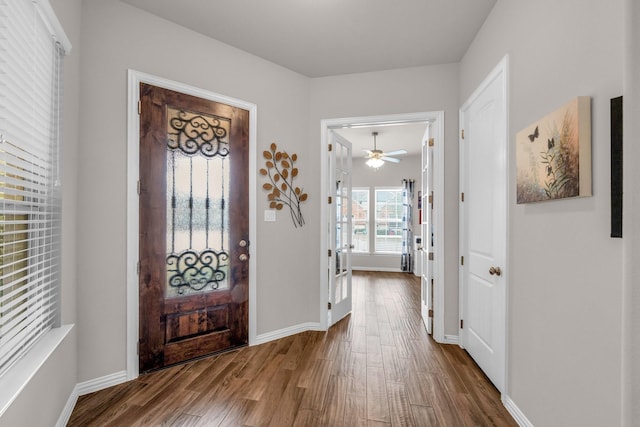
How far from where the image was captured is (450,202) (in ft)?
10.3

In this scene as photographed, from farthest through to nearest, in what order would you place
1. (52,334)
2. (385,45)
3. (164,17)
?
(385,45) < (164,17) < (52,334)

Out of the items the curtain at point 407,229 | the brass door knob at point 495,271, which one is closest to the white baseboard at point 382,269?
the curtain at point 407,229

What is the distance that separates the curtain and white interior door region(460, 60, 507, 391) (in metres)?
4.30

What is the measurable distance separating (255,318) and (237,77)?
2.30 m

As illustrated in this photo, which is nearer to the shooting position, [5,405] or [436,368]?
[5,405]

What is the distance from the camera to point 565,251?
4.84 feet

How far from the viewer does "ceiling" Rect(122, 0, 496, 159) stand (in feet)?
7.73

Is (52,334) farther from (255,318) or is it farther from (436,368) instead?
(436,368)

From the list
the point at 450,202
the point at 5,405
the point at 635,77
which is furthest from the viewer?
the point at 450,202

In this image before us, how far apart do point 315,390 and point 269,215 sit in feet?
5.32

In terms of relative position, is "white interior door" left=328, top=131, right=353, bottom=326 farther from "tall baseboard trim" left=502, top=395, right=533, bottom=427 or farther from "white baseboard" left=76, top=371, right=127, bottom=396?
"white baseboard" left=76, top=371, right=127, bottom=396

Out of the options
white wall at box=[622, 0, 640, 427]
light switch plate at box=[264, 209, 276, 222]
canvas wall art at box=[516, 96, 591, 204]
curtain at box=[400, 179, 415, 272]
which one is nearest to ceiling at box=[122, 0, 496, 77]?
canvas wall art at box=[516, 96, 591, 204]

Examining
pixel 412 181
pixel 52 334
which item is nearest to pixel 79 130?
pixel 52 334

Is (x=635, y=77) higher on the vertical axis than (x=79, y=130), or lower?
lower
